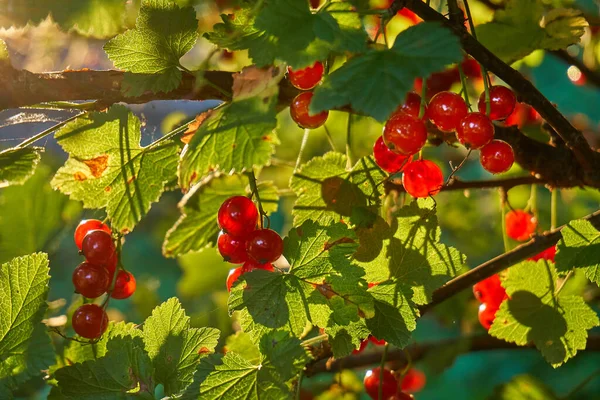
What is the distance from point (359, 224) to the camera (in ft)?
2.10

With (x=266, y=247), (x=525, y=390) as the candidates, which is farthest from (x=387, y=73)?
(x=525, y=390)

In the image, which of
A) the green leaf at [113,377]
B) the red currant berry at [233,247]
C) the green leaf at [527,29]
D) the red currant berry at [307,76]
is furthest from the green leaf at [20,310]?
the green leaf at [527,29]

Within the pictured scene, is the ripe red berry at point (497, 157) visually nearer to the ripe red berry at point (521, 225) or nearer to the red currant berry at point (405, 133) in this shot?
the red currant berry at point (405, 133)

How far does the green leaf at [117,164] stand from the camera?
0.64 metres

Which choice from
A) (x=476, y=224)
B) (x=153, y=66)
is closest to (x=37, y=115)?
(x=153, y=66)

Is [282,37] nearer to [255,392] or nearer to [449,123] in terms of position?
[449,123]

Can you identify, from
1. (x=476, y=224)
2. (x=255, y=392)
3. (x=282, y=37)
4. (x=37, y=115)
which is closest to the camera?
(x=282, y=37)

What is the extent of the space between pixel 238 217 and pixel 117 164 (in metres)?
0.13

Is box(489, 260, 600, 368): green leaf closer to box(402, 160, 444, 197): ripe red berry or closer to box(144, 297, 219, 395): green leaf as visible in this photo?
box(402, 160, 444, 197): ripe red berry

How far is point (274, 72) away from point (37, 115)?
303 millimetres

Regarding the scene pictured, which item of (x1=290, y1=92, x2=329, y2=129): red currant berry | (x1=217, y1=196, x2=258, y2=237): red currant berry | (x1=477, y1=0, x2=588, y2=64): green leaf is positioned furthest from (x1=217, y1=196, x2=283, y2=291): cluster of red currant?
(x1=477, y1=0, x2=588, y2=64): green leaf

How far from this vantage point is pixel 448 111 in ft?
1.90

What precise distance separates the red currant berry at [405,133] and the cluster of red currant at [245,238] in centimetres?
14

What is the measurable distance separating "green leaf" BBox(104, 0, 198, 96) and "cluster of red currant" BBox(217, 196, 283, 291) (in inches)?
4.9
